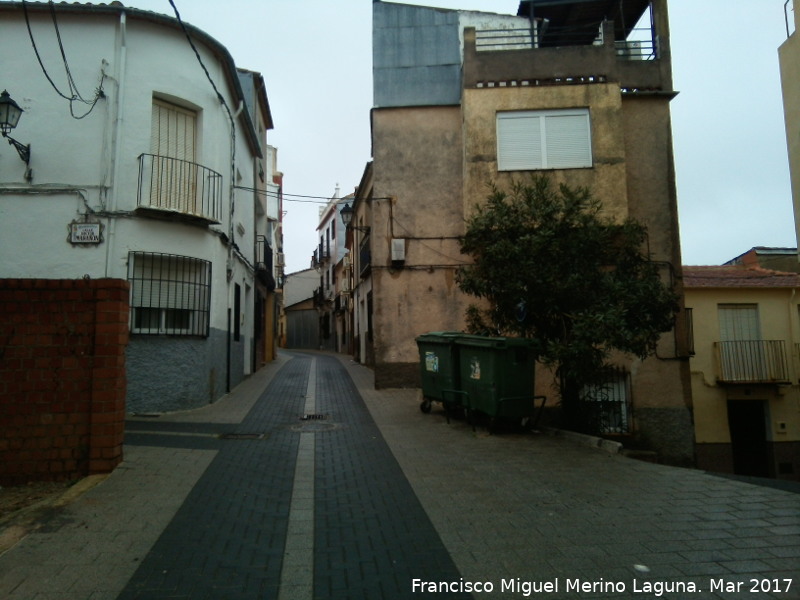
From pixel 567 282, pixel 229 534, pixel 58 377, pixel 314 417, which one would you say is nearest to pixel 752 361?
pixel 567 282

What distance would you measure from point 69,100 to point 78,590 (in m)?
9.25

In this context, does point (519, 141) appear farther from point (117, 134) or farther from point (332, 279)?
point (332, 279)

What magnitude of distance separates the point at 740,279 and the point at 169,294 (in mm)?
16783

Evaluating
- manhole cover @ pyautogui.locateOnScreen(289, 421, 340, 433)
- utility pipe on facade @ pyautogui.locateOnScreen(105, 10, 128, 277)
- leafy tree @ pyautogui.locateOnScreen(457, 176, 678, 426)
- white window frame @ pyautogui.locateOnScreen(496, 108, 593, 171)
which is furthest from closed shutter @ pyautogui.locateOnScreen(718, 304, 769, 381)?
utility pipe on facade @ pyautogui.locateOnScreen(105, 10, 128, 277)

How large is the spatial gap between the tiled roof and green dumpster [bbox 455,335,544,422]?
11.5 m

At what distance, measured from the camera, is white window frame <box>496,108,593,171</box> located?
1359 cm

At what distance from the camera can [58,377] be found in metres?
6.06

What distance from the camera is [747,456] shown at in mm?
18406

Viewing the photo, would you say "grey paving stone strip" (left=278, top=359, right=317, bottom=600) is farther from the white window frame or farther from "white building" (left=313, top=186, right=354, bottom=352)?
"white building" (left=313, top=186, right=354, bottom=352)

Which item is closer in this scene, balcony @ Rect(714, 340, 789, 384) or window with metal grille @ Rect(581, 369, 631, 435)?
window with metal grille @ Rect(581, 369, 631, 435)

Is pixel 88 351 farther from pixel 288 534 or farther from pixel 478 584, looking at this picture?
pixel 478 584

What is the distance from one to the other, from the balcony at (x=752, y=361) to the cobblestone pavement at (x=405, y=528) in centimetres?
1255

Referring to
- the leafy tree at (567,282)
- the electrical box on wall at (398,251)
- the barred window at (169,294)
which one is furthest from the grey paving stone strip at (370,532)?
the electrical box on wall at (398,251)

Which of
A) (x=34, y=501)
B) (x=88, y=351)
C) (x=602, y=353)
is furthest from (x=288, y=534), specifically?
(x=602, y=353)
